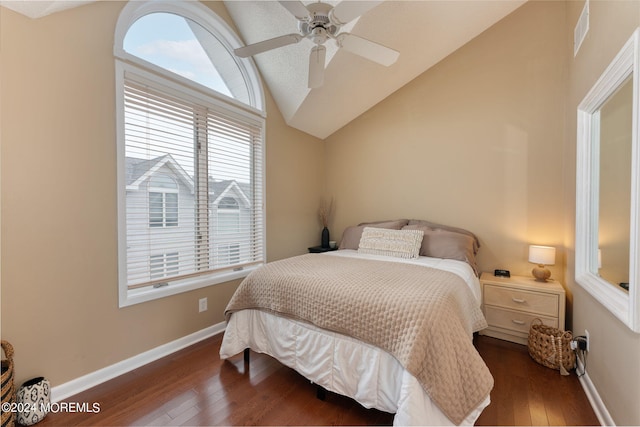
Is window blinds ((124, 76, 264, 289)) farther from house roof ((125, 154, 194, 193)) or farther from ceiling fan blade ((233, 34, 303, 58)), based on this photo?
ceiling fan blade ((233, 34, 303, 58))

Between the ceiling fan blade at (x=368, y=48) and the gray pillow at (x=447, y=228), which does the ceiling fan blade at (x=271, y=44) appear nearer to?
the ceiling fan blade at (x=368, y=48)

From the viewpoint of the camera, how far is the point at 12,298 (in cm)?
151

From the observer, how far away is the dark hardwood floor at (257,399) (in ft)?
4.98

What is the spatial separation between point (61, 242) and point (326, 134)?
3.15 meters

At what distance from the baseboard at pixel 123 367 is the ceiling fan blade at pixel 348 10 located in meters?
2.69

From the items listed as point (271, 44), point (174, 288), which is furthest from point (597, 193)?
point (174, 288)

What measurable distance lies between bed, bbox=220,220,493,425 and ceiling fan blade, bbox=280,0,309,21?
1.63 meters

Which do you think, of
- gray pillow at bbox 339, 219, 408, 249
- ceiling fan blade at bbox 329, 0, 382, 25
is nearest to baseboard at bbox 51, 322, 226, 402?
gray pillow at bbox 339, 219, 408, 249

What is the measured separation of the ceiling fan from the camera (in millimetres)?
1591

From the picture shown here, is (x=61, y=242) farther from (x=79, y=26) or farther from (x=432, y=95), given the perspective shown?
(x=432, y=95)

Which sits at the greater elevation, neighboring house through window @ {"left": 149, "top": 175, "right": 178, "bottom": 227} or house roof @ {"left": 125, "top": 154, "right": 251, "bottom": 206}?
house roof @ {"left": 125, "top": 154, "right": 251, "bottom": 206}

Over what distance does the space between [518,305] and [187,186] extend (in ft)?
10.2

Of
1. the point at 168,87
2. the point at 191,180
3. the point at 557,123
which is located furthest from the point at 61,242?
the point at 557,123

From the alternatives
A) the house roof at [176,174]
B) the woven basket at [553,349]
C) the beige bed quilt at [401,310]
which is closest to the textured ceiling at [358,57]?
the house roof at [176,174]
